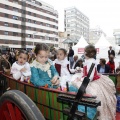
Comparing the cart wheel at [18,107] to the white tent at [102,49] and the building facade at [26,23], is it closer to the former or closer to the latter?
the white tent at [102,49]

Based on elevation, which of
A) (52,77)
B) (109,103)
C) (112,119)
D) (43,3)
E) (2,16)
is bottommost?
(112,119)

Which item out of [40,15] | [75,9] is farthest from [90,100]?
[75,9]

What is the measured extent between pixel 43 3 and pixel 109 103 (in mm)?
83263

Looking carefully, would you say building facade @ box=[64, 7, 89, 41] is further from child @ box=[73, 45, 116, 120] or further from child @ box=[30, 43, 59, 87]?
child @ box=[73, 45, 116, 120]

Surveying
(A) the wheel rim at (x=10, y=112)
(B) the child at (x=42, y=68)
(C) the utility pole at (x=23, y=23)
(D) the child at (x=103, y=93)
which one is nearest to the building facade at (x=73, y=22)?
(C) the utility pole at (x=23, y=23)

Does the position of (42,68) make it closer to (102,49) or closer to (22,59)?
(22,59)

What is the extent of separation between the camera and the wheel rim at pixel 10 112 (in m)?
2.27

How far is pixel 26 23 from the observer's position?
70062 mm

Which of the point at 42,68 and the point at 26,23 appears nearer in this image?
the point at 42,68

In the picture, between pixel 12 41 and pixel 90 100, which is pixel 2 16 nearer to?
pixel 12 41

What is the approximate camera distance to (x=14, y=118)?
90.2 inches

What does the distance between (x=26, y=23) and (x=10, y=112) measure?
229ft

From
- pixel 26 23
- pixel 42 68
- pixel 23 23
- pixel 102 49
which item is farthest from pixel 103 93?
pixel 26 23

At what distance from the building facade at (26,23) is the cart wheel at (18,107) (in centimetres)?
5650
